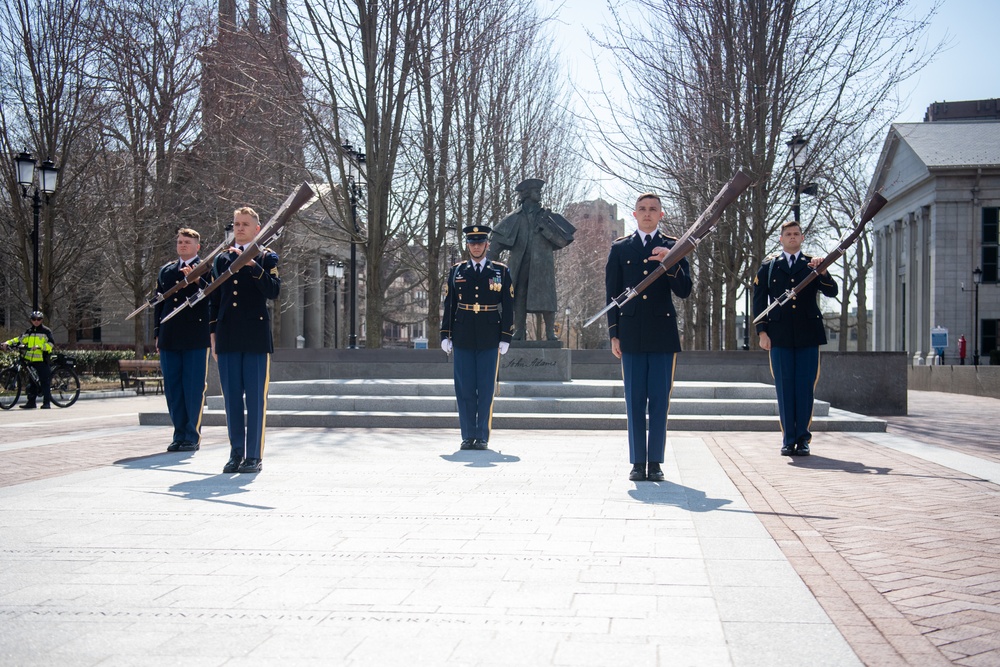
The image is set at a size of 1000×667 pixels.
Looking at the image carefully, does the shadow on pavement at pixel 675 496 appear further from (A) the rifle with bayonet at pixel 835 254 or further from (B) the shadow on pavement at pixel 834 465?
(A) the rifle with bayonet at pixel 835 254

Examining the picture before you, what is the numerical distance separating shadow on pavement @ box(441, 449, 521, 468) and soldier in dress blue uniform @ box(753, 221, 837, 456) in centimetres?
288

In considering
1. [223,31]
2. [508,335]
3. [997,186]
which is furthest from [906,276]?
[508,335]

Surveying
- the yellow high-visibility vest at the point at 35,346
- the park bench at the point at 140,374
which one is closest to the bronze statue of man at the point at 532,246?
the yellow high-visibility vest at the point at 35,346

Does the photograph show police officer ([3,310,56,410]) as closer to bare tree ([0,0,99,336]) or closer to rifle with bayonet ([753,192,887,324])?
bare tree ([0,0,99,336])

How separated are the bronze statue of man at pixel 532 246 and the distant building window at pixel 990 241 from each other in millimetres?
44861

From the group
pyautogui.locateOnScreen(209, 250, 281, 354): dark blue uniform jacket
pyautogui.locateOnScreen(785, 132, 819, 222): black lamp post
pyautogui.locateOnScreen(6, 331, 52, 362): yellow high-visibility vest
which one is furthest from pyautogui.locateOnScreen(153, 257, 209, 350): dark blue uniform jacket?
pyautogui.locateOnScreen(785, 132, 819, 222): black lamp post

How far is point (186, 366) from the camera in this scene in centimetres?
1066

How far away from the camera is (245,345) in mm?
8734

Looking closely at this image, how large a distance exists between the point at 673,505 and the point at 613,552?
1654mm

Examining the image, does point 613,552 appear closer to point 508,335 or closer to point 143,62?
point 508,335

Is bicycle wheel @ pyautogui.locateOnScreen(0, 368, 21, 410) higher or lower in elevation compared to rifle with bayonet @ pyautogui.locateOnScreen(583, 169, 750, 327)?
lower

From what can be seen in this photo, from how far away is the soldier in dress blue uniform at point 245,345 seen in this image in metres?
8.72

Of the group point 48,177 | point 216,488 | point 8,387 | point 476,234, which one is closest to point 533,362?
point 476,234

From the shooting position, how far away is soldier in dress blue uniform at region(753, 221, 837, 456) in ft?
33.2
